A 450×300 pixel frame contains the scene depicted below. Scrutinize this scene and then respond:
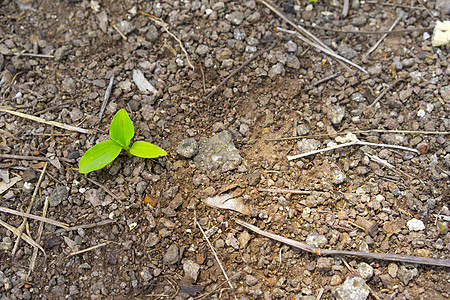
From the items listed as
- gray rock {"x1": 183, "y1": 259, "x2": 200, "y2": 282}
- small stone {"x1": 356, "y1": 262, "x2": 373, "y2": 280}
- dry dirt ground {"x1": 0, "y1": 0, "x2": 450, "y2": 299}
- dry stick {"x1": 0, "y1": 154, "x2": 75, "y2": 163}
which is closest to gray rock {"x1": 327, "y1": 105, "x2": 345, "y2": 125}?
dry dirt ground {"x1": 0, "y1": 0, "x2": 450, "y2": 299}

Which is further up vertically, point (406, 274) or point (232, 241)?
point (232, 241)

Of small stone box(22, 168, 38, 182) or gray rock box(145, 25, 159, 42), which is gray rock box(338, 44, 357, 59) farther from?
small stone box(22, 168, 38, 182)

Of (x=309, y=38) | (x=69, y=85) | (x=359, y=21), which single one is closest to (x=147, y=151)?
(x=69, y=85)

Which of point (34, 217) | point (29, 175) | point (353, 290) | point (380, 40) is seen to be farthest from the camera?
point (380, 40)

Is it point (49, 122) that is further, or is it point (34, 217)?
point (49, 122)

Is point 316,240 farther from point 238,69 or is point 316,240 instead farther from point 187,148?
point 238,69

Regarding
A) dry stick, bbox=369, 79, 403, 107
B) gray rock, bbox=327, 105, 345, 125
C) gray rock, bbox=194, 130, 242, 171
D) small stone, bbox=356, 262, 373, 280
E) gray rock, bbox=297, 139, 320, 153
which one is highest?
dry stick, bbox=369, 79, 403, 107
